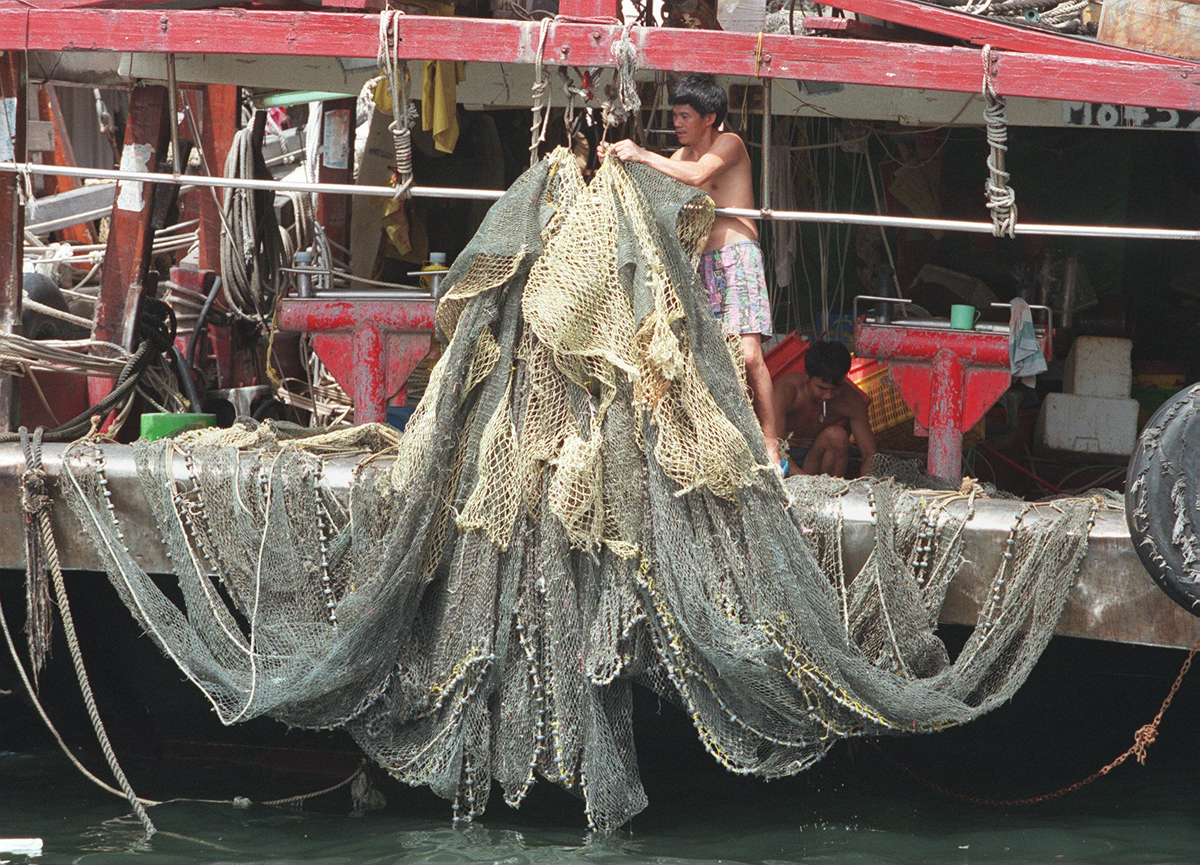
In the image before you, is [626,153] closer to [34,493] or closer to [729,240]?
[729,240]

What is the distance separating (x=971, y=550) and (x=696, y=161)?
1863 mm

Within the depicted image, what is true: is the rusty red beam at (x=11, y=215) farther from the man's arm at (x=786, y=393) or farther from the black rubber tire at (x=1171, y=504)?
the black rubber tire at (x=1171, y=504)

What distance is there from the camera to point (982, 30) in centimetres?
489

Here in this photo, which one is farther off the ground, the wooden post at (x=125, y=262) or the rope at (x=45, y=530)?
the wooden post at (x=125, y=262)

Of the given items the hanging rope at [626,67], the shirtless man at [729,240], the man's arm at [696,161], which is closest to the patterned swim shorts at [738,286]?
the shirtless man at [729,240]

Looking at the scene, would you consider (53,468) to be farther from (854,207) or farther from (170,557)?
(854,207)

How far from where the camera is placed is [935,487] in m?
5.16

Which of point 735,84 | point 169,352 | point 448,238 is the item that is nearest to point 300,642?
point 169,352

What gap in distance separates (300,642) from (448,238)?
169 inches

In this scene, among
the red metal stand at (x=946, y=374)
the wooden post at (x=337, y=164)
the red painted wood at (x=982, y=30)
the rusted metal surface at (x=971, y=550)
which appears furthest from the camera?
the wooden post at (x=337, y=164)

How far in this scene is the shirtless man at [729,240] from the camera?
5.14 metres

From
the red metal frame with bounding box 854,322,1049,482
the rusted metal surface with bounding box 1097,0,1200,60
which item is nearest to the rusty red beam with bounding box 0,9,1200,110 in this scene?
the rusted metal surface with bounding box 1097,0,1200,60

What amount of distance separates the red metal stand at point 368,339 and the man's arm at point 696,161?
117 cm

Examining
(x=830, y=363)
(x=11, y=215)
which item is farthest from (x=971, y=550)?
(x=11, y=215)
